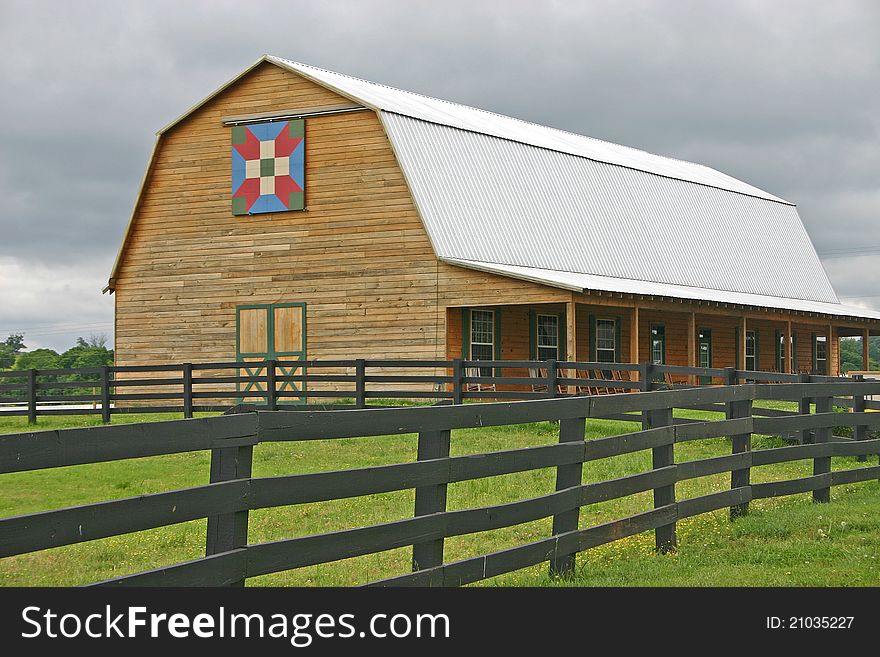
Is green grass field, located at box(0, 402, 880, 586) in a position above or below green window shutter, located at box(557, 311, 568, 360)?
below

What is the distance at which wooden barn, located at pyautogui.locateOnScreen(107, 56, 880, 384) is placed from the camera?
28.3 meters

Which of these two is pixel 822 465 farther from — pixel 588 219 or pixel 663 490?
pixel 588 219

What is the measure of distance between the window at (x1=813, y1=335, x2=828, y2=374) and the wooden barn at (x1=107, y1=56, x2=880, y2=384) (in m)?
9.41

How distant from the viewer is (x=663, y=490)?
32.0 ft

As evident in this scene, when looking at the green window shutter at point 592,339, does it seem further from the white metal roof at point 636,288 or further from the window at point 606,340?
the white metal roof at point 636,288

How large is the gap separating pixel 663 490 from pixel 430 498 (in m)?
3.13

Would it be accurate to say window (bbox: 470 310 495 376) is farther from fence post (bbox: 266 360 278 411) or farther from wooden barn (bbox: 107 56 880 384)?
fence post (bbox: 266 360 278 411)

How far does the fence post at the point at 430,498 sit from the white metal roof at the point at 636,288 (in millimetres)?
18828

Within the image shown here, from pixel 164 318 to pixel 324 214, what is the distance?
536cm

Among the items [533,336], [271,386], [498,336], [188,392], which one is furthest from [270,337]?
[271,386]

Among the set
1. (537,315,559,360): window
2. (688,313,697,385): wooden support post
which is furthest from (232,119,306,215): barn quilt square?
(688,313,697,385): wooden support post

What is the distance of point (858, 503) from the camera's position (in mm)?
11953

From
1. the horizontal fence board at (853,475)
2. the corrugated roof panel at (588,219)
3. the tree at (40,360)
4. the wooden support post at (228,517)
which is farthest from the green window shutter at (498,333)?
the tree at (40,360)
